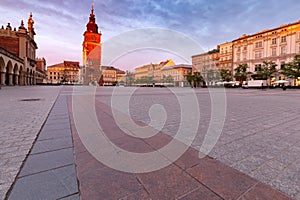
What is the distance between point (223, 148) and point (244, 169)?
0.67 m

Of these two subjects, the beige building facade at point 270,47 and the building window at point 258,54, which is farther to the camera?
the building window at point 258,54

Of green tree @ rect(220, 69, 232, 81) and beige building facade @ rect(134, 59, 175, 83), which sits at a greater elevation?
beige building facade @ rect(134, 59, 175, 83)

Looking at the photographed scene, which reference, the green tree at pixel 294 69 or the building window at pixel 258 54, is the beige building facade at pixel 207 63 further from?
the green tree at pixel 294 69

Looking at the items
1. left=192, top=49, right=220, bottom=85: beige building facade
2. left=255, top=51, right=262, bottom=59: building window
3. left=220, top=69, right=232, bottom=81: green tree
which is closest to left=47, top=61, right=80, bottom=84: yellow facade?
left=192, top=49, right=220, bottom=85: beige building facade

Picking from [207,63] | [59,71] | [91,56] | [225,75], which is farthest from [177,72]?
[59,71]

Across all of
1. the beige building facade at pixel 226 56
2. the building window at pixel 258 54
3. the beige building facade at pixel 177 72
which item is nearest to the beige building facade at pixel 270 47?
the building window at pixel 258 54

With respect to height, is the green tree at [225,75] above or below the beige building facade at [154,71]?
below

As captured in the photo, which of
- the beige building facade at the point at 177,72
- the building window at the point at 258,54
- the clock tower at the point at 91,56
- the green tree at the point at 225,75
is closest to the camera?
the green tree at the point at 225,75

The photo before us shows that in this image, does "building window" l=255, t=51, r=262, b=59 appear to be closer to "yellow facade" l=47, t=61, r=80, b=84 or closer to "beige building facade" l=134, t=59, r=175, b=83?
"beige building facade" l=134, t=59, r=175, b=83

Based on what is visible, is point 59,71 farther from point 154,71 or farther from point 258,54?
point 258,54

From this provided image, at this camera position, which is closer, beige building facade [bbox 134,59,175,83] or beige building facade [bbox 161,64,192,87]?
beige building facade [bbox 161,64,192,87]

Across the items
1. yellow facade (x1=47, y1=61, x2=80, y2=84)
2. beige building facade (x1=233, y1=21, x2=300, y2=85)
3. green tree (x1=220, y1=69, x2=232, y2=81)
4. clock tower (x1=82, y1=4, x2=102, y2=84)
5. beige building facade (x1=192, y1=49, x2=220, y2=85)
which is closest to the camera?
beige building facade (x1=233, y1=21, x2=300, y2=85)

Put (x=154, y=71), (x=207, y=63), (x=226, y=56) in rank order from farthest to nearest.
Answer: (x=154, y=71), (x=207, y=63), (x=226, y=56)

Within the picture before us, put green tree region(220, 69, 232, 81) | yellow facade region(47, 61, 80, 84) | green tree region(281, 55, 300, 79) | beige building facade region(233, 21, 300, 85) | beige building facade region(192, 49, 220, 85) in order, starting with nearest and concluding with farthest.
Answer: green tree region(281, 55, 300, 79) < beige building facade region(233, 21, 300, 85) < green tree region(220, 69, 232, 81) < beige building facade region(192, 49, 220, 85) < yellow facade region(47, 61, 80, 84)
